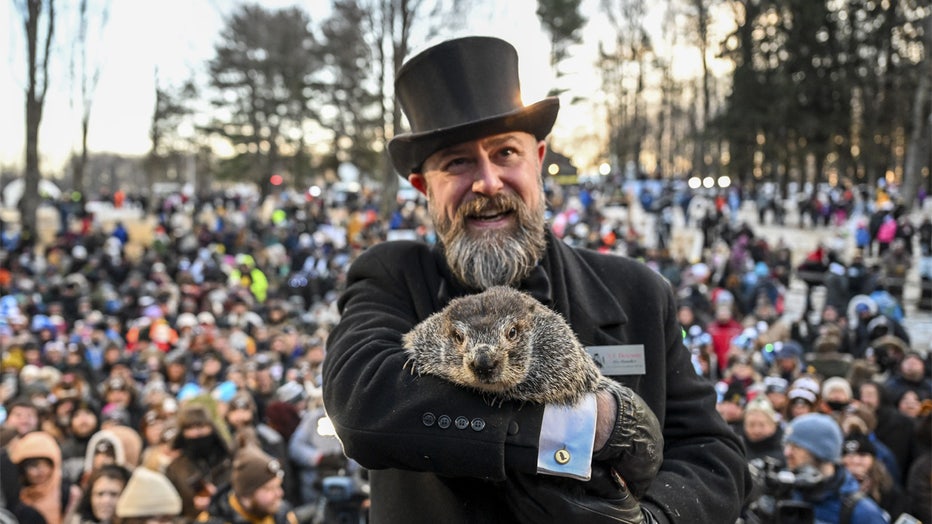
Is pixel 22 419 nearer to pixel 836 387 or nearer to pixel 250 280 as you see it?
pixel 836 387

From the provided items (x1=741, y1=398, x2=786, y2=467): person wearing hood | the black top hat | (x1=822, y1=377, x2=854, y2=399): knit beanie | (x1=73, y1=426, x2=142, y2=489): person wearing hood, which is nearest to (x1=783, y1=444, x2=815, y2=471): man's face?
(x1=741, y1=398, x2=786, y2=467): person wearing hood

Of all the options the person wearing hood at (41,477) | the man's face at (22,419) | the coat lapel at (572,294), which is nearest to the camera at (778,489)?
the coat lapel at (572,294)

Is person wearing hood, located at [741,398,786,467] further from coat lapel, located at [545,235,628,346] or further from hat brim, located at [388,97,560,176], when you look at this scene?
hat brim, located at [388,97,560,176]

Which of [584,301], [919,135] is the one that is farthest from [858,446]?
[919,135]

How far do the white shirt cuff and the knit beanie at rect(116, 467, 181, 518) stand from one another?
145 inches

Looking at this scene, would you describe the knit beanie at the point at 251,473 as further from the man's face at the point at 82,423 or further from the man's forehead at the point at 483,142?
the man's forehead at the point at 483,142

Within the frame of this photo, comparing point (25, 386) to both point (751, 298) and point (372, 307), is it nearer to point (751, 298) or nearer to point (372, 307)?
point (372, 307)

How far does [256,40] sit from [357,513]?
138 feet

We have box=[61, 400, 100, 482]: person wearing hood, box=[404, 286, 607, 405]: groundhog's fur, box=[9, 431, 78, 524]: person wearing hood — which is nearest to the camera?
box=[404, 286, 607, 405]: groundhog's fur

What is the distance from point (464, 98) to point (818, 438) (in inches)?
160

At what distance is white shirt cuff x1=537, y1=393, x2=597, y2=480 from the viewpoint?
4.88 ft

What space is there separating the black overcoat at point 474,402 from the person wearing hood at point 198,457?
13.4 ft

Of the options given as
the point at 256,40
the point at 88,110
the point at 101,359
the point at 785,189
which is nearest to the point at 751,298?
the point at 101,359

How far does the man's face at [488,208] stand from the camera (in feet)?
6.44
